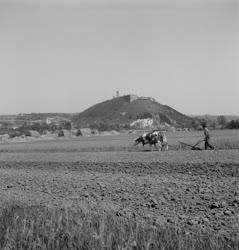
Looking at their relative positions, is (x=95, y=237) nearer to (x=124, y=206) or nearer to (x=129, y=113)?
(x=124, y=206)

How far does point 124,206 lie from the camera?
9.25 m

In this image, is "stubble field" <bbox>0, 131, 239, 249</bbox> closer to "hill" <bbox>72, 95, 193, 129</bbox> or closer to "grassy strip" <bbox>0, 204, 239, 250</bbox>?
"grassy strip" <bbox>0, 204, 239, 250</bbox>

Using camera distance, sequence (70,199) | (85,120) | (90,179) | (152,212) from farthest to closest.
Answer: (85,120) → (90,179) → (70,199) → (152,212)

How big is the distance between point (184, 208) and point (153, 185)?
275 centimetres

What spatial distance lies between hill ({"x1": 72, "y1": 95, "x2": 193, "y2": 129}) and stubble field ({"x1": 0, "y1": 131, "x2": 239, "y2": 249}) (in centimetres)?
10879

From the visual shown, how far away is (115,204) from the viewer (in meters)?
9.45

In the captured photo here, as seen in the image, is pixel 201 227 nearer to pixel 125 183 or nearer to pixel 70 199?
pixel 70 199

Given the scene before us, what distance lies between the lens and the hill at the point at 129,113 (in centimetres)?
13425

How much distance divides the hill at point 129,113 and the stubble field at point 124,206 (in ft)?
357

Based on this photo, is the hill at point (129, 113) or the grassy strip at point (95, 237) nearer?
the grassy strip at point (95, 237)

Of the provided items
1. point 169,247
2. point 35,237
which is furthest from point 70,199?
point 169,247

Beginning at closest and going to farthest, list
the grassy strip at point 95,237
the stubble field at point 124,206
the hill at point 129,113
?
the grassy strip at point 95,237 < the stubble field at point 124,206 < the hill at point 129,113

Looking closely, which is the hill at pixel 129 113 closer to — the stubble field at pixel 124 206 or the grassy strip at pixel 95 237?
the stubble field at pixel 124 206

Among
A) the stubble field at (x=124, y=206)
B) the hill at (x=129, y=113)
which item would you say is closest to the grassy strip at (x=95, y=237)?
the stubble field at (x=124, y=206)
